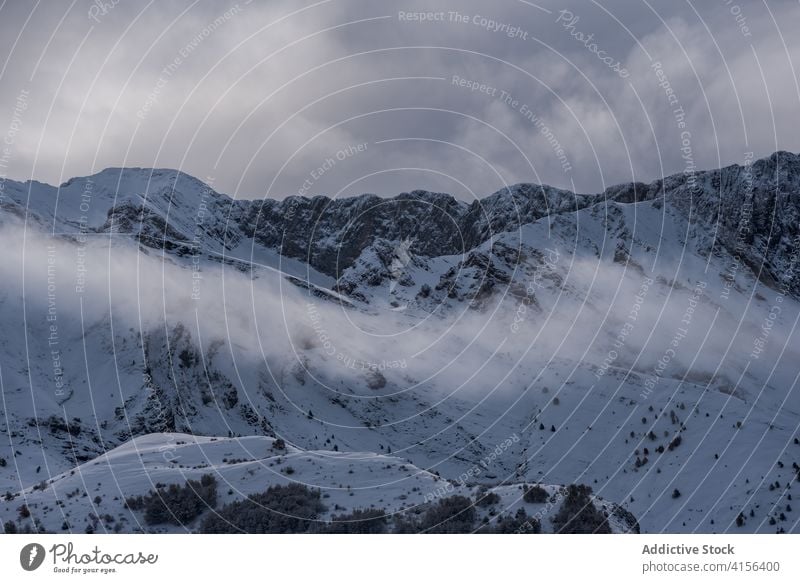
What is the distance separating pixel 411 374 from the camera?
9794cm

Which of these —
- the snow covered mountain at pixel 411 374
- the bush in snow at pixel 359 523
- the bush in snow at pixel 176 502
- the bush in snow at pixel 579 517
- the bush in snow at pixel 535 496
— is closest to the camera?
the bush in snow at pixel 579 517

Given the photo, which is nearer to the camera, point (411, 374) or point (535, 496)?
point (535, 496)

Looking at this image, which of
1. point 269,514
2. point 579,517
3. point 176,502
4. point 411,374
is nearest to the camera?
point 579,517

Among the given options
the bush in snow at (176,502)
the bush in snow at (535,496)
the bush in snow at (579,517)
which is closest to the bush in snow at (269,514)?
the bush in snow at (176,502)

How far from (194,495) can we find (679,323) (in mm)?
102524

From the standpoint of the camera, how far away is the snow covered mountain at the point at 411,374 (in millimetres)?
38656

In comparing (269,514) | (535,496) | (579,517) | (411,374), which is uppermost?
(535,496)

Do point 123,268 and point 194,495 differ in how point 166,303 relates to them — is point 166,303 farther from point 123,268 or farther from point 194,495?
point 194,495

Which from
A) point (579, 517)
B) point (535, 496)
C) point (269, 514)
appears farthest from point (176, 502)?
point (579, 517)

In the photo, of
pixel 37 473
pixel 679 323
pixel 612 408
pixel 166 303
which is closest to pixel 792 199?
pixel 679 323

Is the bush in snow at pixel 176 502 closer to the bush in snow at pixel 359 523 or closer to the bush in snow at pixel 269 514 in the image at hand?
the bush in snow at pixel 269 514

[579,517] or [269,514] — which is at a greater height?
[579,517]

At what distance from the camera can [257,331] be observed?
313 feet

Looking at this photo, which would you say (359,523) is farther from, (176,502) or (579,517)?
(579,517)
